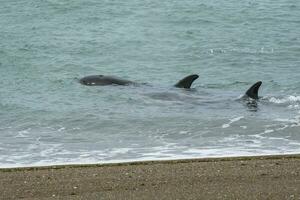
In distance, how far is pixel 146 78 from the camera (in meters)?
24.5

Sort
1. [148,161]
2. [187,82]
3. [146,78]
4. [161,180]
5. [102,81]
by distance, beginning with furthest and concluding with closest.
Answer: [146,78], [102,81], [187,82], [148,161], [161,180]

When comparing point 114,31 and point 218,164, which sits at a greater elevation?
point 218,164

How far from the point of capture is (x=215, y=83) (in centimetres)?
2367

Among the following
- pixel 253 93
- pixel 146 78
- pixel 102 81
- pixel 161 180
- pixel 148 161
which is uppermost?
pixel 161 180

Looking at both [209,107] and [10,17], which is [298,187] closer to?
[209,107]

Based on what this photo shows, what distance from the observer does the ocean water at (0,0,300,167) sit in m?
15.6

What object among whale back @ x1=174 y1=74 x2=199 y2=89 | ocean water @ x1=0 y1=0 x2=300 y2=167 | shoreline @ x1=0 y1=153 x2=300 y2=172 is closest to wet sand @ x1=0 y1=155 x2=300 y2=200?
shoreline @ x1=0 y1=153 x2=300 y2=172

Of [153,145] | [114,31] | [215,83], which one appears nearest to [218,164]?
[153,145]

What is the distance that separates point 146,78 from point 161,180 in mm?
13397

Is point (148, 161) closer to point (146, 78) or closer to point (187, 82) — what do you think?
point (187, 82)

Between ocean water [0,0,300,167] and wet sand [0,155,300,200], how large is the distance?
158cm

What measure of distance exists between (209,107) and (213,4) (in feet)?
61.9

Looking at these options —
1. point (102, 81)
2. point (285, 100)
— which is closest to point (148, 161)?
point (285, 100)

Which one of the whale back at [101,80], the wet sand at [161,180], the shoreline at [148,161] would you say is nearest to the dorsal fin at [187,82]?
the whale back at [101,80]
